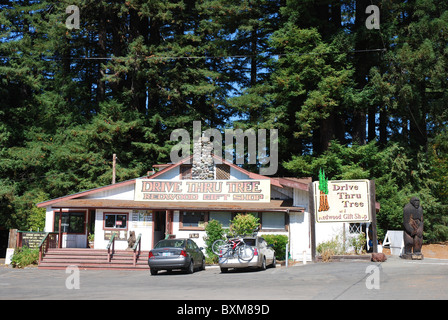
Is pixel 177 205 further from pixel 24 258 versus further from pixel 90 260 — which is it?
pixel 24 258

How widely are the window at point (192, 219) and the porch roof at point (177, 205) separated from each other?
0.59m

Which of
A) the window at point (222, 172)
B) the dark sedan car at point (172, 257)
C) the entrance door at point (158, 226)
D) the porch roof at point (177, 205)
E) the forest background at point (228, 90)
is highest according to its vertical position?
the forest background at point (228, 90)

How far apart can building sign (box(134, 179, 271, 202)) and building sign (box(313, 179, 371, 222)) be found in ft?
13.5

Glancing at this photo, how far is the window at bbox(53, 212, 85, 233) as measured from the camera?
30605 mm

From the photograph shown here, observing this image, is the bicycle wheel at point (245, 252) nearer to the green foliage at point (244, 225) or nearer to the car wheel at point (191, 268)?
the car wheel at point (191, 268)

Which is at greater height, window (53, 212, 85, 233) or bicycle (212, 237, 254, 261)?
window (53, 212, 85, 233)

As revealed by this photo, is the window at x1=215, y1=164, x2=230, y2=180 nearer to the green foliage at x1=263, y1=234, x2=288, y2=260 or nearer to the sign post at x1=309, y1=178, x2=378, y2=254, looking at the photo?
the green foliage at x1=263, y1=234, x2=288, y2=260

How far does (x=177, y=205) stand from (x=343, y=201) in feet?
30.8

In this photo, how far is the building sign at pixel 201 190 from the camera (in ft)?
95.0

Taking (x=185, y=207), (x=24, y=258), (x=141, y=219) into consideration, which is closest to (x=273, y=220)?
(x=185, y=207)

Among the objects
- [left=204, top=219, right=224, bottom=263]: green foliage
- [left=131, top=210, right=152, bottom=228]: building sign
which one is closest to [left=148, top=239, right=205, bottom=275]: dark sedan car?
[left=204, top=219, right=224, bottom=263]: green foliage

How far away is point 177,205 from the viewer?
92.0ft

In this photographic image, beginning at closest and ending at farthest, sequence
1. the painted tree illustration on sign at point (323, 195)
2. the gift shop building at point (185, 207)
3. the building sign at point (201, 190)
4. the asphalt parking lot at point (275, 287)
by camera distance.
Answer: the asphalt parking lot at point (275, 287)
the painted tree illustration on sign at point (323, 195)
the gift shop building at point (185, 207)
the building sign at point (201, 190)

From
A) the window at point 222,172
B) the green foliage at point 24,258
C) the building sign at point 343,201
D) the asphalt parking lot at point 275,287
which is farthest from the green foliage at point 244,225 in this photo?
the green foliage at point 24,258
